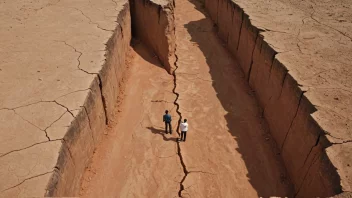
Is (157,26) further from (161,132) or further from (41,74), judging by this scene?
(41,74)

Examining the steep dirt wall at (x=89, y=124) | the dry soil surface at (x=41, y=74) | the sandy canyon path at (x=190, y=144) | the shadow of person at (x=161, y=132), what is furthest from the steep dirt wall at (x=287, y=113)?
the dry soil surface at (x=41, y=74)

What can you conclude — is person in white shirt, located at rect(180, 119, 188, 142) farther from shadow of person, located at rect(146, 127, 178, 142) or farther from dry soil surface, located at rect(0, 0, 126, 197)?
dry soil surface, located at rect(0, 0, 126, 197)

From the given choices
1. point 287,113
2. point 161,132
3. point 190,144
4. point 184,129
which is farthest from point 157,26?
point 287,113

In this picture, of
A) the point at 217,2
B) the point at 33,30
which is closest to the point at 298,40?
the point at 217,2

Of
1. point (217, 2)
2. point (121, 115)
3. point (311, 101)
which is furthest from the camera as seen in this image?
point (217, 2)

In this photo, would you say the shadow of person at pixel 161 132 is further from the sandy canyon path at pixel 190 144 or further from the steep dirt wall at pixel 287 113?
the steep dirt wall at pixel 287 113

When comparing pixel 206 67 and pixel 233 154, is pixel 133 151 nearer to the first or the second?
pixel 233 154

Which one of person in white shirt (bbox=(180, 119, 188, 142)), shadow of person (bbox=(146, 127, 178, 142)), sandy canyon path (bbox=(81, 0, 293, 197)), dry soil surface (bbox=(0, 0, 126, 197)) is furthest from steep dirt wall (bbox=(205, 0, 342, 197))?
dry soil surface (bbox=(0, 0, 126, 197))
